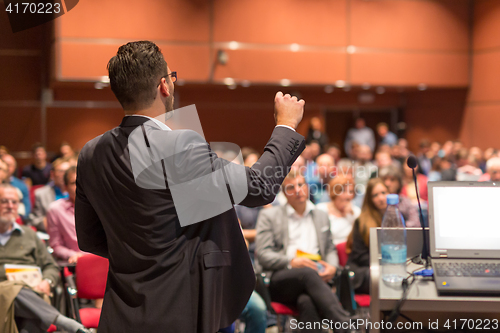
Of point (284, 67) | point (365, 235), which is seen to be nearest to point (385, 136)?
point (284, 67)

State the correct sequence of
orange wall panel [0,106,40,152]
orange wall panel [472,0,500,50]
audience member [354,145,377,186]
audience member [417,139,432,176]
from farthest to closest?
orange wall panel [472,0,500,50] → orange wall panel [0,106,40,152] → audience member [417,139,432,176] → audience member [354,145,377,186]

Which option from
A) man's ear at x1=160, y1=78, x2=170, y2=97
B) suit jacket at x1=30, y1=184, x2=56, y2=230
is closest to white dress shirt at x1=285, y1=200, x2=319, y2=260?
man's ear at x1=160, y1=78, x2=170, y2=97

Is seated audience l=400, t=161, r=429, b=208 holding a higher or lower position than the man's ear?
lower

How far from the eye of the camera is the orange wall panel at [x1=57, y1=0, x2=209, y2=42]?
24.2ft

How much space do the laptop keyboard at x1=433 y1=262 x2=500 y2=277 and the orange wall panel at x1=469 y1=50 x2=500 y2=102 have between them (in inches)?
343

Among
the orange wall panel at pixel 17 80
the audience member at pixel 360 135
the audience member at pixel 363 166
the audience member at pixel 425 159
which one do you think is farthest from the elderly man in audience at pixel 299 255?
the orange wall panel at pixel 17 80

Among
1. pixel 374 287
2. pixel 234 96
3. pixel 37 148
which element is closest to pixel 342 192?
pixel 374 287

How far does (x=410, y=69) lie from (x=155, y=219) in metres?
8.85

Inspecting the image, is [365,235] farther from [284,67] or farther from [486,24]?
[486,24]

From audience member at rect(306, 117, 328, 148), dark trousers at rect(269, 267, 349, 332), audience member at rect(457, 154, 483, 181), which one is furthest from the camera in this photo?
audience member at rect(306, 117, 328, 148)

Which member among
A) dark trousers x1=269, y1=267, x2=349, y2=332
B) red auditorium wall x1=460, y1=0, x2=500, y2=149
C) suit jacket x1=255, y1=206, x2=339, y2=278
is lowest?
dark trousers x1=269, y1=267, x2=349, y2=332

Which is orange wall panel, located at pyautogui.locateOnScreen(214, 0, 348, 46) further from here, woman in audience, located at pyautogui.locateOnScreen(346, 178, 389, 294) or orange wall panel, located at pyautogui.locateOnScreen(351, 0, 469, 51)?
woman in audience, located at pyautogui.locateOnScreen(346, 178, 389, 294)

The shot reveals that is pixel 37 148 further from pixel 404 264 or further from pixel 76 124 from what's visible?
pixel 404 264

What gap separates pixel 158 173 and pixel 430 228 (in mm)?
1258
